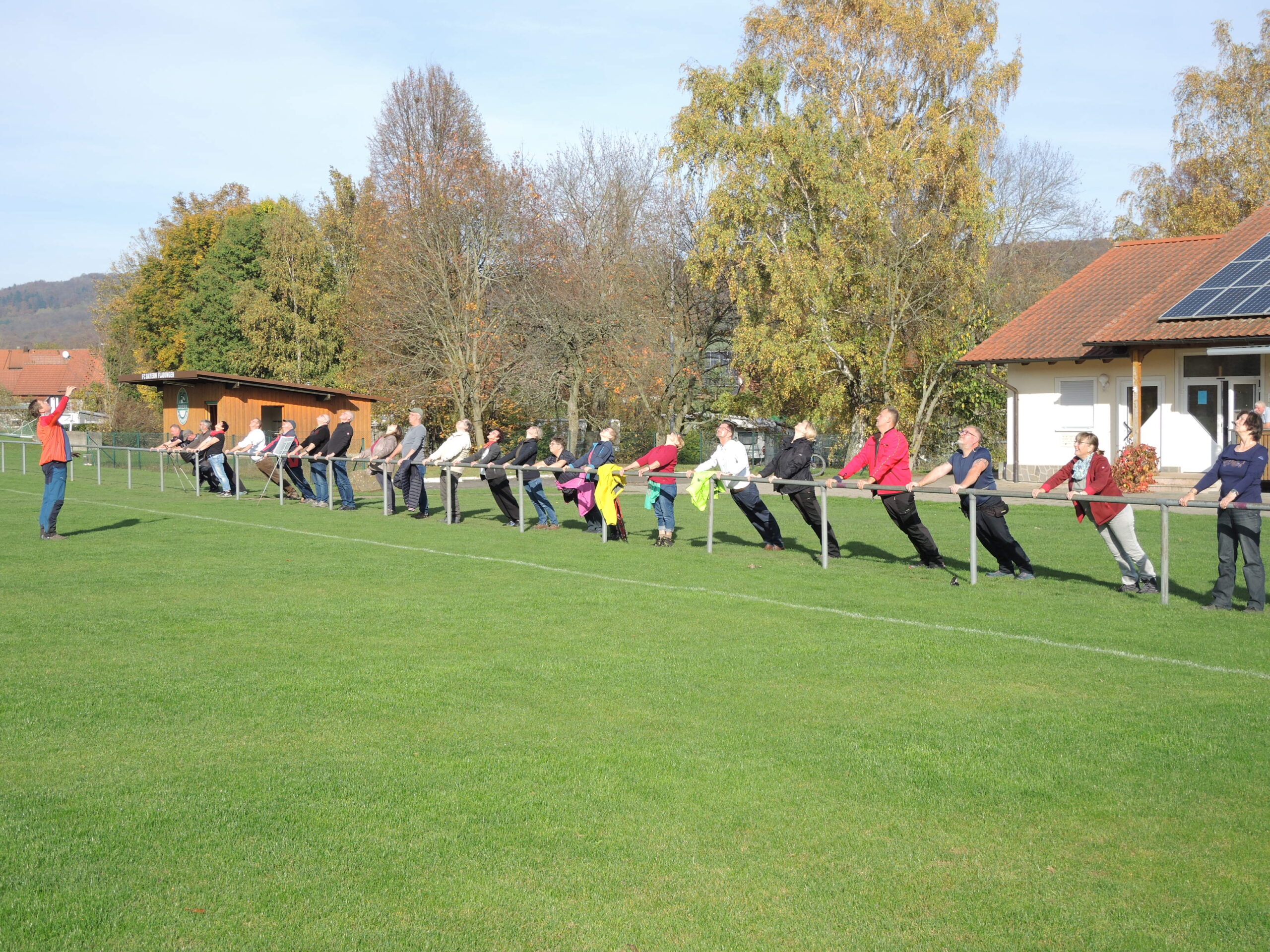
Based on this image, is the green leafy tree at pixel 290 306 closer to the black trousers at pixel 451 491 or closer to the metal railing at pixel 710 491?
the metal railing at pixel 710 491

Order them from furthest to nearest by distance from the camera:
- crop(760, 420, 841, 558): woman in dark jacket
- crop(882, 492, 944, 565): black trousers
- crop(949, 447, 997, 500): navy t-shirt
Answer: crop(760, 420, 841, 558): woman in dark jacket
crop(882, 492, 944, 565): black trousers
crop(949, 447, 997, 500): navy t-shirt

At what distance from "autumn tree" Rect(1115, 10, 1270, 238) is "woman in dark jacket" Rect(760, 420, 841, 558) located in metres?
30.2

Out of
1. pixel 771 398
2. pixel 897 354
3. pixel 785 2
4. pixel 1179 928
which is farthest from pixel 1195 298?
pixel 1179 928

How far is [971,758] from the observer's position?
6055mm

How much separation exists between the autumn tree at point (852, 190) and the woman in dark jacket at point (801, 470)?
60.3 ft

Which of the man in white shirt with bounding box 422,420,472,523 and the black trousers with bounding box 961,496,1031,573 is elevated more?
the man in white shirt with bounding box 422,420,472,523

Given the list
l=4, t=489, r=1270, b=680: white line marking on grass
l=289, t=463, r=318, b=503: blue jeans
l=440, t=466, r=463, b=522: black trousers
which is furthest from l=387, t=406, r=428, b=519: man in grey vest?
l=289, t=463, r=318, b=503: blue jeans

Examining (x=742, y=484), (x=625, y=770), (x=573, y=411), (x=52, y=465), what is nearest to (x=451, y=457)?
(x=52, y=465)

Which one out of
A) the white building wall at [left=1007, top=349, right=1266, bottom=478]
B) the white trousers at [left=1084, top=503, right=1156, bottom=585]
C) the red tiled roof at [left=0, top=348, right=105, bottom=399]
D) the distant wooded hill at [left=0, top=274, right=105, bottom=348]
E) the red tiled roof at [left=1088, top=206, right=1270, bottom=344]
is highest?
the distant wooded hill at [left=0, top=274, right=105, bottom=348]

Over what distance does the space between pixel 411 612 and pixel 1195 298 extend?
2317 centimetres

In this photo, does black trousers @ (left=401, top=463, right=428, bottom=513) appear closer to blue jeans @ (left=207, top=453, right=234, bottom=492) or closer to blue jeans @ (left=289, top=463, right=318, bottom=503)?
blue jeans @ (left=289, top=463, right=318, bottom=503)

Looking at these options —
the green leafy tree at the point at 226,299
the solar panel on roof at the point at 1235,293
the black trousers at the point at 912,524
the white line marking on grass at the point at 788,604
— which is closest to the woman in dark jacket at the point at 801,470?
the black trousers at the point at 912,524

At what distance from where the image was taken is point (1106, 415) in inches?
1192

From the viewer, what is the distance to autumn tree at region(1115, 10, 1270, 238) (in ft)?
126
